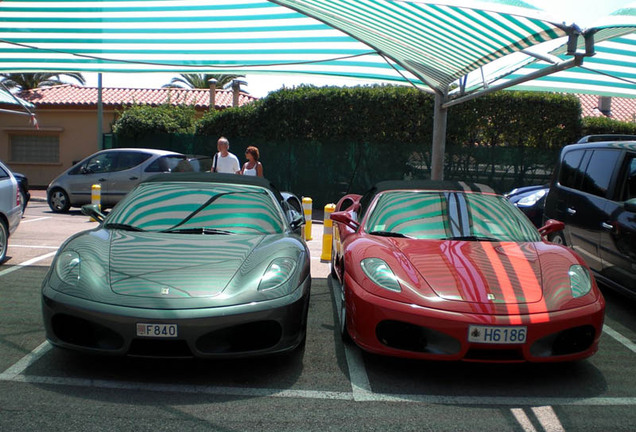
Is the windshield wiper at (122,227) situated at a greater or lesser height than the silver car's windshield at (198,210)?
lesser

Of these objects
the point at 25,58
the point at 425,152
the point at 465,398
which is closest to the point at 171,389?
the point at 465,398

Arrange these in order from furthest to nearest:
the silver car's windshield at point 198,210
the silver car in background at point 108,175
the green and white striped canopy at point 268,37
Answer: the silver car in background at point 108,175, the green and white striped canopy at point 268,37, the silver car's windshield at point 198,210

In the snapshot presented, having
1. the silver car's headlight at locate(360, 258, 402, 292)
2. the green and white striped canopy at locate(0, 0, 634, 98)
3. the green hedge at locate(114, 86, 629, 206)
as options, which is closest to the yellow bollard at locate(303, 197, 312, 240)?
the green and white striped canopy at locate(0, 0, 634, 98)

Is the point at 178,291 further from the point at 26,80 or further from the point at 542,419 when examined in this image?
the point at 26,80

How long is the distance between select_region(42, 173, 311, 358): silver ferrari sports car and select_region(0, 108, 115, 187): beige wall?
22.0 meters

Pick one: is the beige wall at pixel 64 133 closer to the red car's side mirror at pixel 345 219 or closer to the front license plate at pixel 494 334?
the red car's side mirror at pixel 345 219

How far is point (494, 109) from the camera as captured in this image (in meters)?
16.4

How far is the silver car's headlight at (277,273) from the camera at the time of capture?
3.75 metres

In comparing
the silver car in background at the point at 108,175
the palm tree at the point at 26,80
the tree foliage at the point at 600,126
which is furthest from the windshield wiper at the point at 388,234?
the palm tree at the point at 26,80

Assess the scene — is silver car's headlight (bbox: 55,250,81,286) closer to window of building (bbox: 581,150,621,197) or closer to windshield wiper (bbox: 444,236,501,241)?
windshield wiper (bbox: 444,236,501,241)

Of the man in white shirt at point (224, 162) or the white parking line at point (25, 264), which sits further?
the man in white shirt at point (224, 162)

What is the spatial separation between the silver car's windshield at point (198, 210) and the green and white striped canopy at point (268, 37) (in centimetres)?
253

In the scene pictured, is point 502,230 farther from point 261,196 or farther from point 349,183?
point 349,183

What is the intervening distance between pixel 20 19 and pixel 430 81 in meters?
6.23
